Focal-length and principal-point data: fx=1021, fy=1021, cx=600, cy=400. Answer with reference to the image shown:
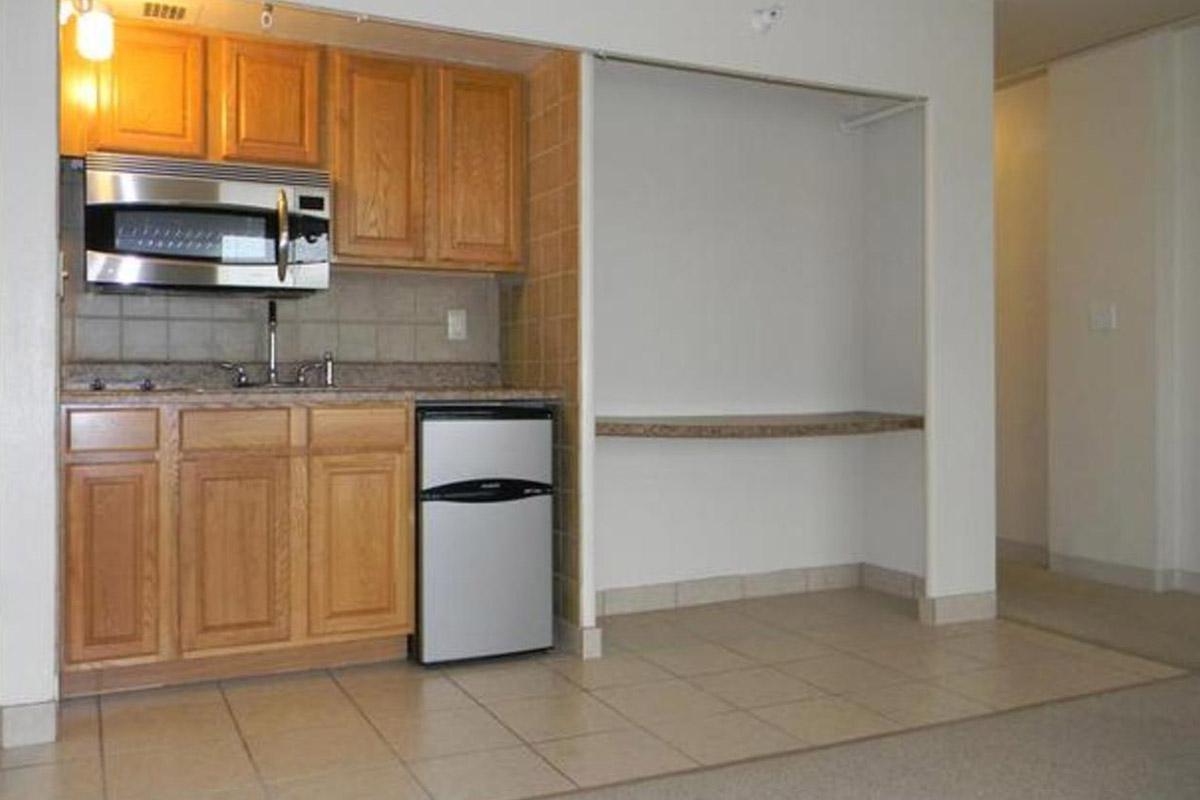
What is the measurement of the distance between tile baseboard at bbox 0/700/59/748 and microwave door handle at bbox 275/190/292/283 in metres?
1.61

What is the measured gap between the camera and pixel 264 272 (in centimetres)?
368

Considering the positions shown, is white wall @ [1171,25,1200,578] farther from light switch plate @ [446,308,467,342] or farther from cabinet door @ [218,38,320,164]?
cabinet door @ [218,38,320,164]

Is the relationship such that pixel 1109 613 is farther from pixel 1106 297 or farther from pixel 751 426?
pixel 751 426

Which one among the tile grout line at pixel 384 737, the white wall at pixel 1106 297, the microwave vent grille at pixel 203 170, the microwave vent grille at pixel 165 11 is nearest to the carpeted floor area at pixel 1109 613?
the white wall at pixel 1106 297

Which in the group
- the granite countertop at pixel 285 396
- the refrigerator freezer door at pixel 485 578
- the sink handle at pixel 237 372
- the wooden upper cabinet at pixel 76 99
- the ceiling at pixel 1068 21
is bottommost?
the refrigerator freezer door at pixel 485 578

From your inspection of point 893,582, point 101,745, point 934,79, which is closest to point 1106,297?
point 934,79

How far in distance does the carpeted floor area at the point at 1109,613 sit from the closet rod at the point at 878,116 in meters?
2.22

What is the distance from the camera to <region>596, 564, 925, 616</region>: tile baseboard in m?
4.38

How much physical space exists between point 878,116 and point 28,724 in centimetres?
402

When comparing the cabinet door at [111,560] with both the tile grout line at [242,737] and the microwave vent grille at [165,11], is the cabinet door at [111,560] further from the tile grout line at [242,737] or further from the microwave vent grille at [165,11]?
the microwave vent grille at [165,11]

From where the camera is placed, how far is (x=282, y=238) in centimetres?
366

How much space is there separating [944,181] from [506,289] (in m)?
1.88

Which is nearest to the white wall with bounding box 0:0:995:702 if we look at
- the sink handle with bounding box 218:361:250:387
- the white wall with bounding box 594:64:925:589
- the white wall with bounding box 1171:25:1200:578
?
the white wall with bounding box 594:64:925:589

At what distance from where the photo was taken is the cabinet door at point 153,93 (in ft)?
11.3
